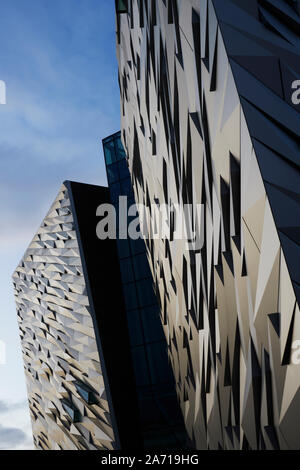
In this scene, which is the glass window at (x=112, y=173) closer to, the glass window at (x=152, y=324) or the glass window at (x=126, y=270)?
the glass window at (x=126, y=270)

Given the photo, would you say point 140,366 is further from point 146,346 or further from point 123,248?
point 123,248

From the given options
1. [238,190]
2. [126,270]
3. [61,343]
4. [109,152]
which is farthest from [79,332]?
[238,190]

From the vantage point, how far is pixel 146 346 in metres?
23.1

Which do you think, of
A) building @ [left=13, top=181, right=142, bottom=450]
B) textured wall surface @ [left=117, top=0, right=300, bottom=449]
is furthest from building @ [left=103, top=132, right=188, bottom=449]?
textured wall surface @ [left=117, top=0, right=300, bottom=449]

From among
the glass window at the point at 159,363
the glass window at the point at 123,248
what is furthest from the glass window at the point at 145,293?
the glass window at the point at 159,363

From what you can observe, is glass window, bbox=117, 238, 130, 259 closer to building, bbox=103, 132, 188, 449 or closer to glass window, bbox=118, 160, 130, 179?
building, bbox=103, 132, 188, 449

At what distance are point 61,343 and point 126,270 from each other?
585cm

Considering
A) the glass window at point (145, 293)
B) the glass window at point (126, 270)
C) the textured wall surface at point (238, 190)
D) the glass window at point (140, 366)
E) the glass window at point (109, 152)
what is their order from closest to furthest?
the textured wall surface at point (238, 190), the glass window at point (140, 366), the glass window at point (145, 293), the glass window at point (126, 270), the glass window at point (109, 152)

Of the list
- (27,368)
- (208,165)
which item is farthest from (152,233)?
(27,368)

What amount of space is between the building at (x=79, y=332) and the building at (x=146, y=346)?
1.61ft

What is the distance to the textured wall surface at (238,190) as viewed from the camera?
418cm

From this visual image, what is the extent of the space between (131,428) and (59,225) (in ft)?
40.1

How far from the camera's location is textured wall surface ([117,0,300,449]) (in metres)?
4.18
